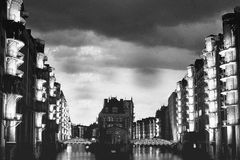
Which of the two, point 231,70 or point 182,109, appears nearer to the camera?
point 231,70

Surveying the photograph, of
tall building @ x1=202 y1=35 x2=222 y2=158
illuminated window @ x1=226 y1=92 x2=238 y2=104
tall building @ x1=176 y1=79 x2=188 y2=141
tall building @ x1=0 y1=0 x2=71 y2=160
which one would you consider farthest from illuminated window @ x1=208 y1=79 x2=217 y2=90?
tall building @ x1=176 y1=79 x2=188 y2=141

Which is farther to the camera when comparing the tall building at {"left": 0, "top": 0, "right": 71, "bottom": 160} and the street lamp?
the street lamp

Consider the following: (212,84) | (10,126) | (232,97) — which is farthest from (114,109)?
(10,126)

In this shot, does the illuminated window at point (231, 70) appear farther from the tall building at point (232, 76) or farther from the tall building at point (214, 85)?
the tall building at point (214, 85)

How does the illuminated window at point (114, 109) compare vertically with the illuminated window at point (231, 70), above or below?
below

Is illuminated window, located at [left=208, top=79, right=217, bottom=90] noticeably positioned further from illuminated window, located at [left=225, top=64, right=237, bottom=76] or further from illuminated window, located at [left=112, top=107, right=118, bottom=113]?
illuminated window, located at [left=112, top=107, right=118, bottom=113]

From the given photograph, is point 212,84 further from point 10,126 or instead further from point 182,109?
point 182,109

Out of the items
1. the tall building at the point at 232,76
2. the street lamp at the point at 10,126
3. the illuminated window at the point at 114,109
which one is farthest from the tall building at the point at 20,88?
the illuminated window at the point at 114,109

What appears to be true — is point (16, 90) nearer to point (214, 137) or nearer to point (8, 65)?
point (8, 65)

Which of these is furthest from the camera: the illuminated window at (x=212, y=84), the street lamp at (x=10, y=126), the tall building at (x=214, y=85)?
the illuminated window at (x=212, y=84)

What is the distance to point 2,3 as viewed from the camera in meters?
59.6

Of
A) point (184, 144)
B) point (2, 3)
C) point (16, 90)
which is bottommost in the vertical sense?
point (184, 144)

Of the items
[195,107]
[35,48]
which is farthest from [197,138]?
[35,48]

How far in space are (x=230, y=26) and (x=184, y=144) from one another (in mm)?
64086
